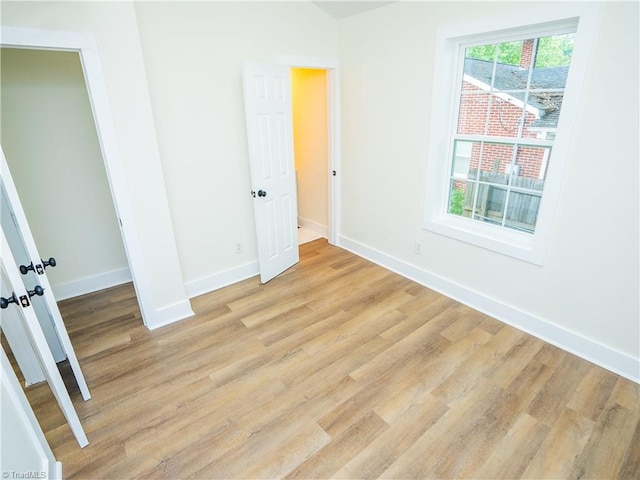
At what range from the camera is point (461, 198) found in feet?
9.93

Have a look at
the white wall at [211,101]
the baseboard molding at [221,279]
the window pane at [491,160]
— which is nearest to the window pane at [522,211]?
the window pane at [491,160]

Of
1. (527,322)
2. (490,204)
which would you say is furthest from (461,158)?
(527,322)

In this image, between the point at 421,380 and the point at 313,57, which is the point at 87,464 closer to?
the point at 421,380

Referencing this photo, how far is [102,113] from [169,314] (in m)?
1.61

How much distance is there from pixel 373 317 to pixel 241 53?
259 cm

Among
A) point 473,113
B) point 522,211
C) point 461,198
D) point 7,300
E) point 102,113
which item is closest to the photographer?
point 7,300

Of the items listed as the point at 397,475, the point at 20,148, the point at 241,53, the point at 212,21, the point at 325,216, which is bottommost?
the point at 397,475

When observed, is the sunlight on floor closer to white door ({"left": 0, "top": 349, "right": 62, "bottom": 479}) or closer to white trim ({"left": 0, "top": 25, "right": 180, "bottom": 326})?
white trim ({"left": 0, "top": 25, "right": 180, "bottom": 326})

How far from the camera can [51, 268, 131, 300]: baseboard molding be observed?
3.20 metres

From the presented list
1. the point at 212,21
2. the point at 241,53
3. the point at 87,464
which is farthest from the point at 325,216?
the point at 87,464

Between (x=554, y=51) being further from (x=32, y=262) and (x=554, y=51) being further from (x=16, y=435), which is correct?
(x=16, y=435)

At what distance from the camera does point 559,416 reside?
192cm

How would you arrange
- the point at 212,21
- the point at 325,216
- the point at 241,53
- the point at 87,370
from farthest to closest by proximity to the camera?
the point at 325,216 → the point at 241,53 → the point at 212,21 → the point at 87,370

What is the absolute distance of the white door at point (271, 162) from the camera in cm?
295
